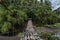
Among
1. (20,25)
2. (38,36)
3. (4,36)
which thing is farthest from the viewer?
(20,25)

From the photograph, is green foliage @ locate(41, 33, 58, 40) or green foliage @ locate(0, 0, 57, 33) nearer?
green foliage @ locate(41, 33, 58, 40)

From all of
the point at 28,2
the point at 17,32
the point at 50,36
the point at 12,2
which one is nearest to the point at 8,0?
the point at 12,2

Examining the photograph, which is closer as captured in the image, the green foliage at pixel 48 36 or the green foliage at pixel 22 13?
the green foliage at pixel 48 36

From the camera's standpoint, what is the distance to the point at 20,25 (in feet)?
20.9

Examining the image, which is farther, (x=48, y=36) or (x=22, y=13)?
(x=22, y=13)

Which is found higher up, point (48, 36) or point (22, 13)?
point (22, 13)

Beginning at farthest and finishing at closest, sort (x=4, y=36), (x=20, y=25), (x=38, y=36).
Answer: (x=20, y=25) → (x=4, y=36) → (x=38, y=36)

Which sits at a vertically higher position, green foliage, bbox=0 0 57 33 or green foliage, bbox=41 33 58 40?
green foliage, bbox=0 0 57 33

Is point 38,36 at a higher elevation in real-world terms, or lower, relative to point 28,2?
lower

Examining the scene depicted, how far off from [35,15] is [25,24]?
0.52 m

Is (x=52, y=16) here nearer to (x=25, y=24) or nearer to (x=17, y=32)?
(x=25, y=24)

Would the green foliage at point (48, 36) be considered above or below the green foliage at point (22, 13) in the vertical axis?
below

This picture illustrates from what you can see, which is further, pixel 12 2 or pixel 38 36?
pixel 12 2

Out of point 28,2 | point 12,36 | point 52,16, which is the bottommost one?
point 12,36
